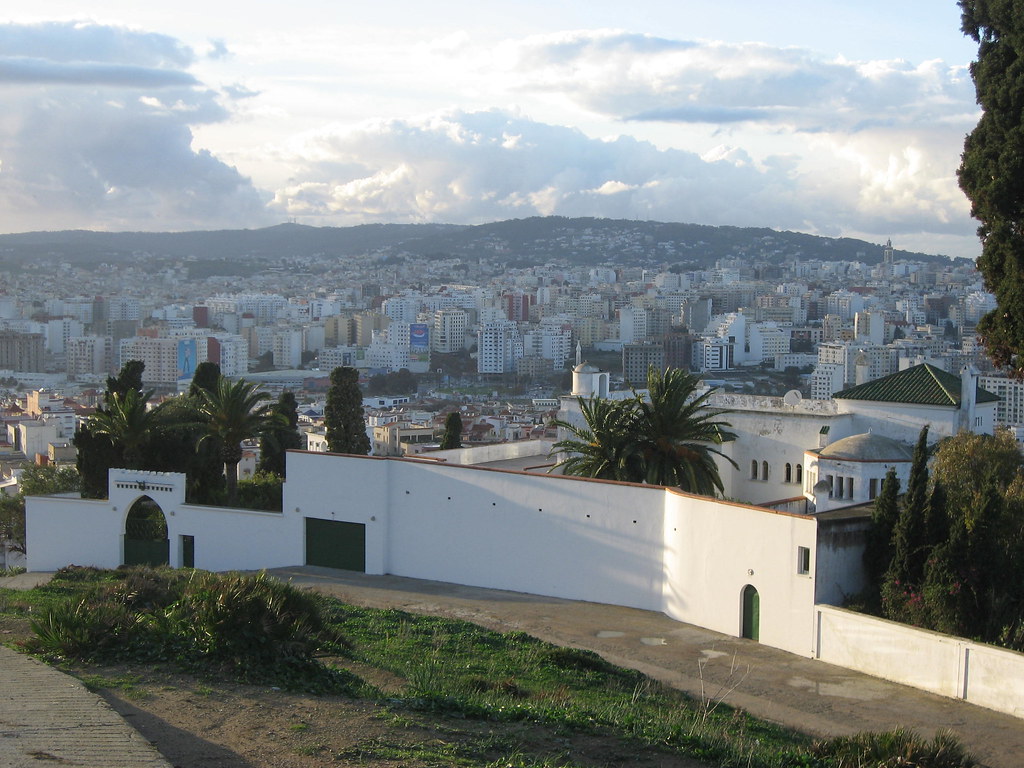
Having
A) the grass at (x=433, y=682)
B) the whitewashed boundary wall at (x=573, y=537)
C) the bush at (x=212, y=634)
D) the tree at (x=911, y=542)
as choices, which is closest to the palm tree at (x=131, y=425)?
the whitewashed boundary wall at (x=573, y=537)

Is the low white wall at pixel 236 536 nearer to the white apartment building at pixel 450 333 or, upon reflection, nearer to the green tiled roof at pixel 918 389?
the green tiled roof at pixel 918 389

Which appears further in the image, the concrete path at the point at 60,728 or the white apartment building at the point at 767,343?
the white apartment building at the point at 767,343

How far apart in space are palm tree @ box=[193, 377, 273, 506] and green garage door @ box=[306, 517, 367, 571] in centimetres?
273

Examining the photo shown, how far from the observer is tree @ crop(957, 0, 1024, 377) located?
13.6m

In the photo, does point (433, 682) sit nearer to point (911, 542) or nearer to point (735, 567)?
point (735, 567)

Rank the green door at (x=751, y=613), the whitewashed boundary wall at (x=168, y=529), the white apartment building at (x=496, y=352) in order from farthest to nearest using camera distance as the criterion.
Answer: the white apartment building at (x=496, y=352) → the whitewashed boundary wall at (x=168, y=529) → the green door at (x=751, y=613)

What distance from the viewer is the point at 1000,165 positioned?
13680mm

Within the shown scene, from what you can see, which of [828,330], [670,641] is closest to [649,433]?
[670,641]

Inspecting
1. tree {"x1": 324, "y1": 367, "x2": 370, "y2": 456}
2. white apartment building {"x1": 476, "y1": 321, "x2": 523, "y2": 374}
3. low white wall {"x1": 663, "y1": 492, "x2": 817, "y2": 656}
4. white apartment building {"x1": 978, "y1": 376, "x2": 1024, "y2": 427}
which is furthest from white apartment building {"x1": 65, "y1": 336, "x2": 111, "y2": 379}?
low white wall {"x1": 663, "y1": 492, "x2": 817, "y2": 656}

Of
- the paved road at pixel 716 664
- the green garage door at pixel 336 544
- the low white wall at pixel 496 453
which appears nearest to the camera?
the paved road at pixel 716 664

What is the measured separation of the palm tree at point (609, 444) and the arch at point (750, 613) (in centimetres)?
367

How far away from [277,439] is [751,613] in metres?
12.2

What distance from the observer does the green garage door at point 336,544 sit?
18.3 m

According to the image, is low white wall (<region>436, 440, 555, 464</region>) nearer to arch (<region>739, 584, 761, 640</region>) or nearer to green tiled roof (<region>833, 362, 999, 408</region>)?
green tiled roof (<region>833, 362, 999, 408</region>)
